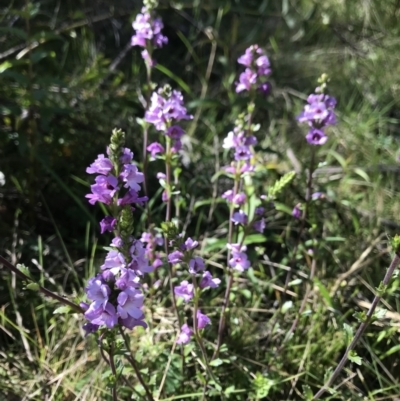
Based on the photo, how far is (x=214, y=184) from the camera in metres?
3.12

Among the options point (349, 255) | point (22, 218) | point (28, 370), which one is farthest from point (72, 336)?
point (349, 255)

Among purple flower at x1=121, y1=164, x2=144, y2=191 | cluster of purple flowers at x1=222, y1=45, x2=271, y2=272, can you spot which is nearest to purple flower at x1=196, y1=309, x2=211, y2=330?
cluster of purple flowers at x1=222, y1=45, x2=271, y2=272

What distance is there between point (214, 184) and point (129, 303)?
179 cm

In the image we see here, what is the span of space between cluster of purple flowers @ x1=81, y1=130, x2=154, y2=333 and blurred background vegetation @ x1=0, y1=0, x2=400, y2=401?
0.68 m

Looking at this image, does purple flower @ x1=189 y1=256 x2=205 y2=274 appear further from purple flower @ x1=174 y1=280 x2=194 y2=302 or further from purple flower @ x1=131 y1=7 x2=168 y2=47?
purple flower @ x1=131 y1=7 x2=168 y2=47

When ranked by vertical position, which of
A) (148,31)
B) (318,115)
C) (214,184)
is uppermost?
(148,31)

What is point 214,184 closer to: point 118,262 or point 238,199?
point 238,199

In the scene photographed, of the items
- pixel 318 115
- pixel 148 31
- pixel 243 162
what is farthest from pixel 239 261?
pixel 148 31

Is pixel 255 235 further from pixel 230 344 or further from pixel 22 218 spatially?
pixel 22 218

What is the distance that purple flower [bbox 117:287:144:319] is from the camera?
1.36m

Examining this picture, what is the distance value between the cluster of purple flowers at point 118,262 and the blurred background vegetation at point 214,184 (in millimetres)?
676

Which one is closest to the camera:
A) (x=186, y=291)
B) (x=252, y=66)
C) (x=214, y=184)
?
(x=186, y=291)

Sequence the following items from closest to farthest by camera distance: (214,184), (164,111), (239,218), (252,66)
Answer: (164,111), (239,218), (252,66), (214,184)

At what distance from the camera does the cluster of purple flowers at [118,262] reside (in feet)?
4.51
